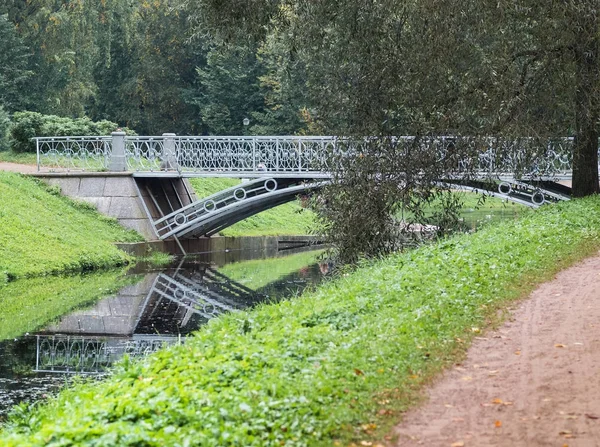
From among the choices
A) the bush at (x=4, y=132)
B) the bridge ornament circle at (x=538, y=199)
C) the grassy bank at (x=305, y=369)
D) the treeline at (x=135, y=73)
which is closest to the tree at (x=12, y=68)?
the treeline at (x=135, y=73)

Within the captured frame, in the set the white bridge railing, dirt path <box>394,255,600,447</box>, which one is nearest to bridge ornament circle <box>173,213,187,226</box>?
the white bridge railing

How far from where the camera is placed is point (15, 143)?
32844 mm

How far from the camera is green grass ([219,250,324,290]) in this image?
71.4ft

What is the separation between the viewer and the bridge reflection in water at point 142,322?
12.8 m

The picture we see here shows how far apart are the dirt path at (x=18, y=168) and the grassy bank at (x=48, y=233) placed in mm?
1081

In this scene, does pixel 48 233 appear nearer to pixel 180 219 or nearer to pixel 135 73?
pixel 180 219

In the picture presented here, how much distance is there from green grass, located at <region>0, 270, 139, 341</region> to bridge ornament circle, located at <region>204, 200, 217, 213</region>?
432cm

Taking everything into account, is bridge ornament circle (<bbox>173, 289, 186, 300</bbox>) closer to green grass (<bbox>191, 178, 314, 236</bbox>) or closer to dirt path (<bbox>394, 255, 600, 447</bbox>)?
dirt path (<bbox>394, 255, 600, 447</bbox>)

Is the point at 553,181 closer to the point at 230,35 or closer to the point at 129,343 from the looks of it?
the point at 230,35

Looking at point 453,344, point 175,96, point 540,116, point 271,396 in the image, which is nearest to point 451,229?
point 540,116

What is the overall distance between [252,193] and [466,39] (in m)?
13.1

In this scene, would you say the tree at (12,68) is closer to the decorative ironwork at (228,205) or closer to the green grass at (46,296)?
the decorative ironwork at (228,205)

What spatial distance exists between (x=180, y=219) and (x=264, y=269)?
3761mm

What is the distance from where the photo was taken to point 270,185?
2572 cm
